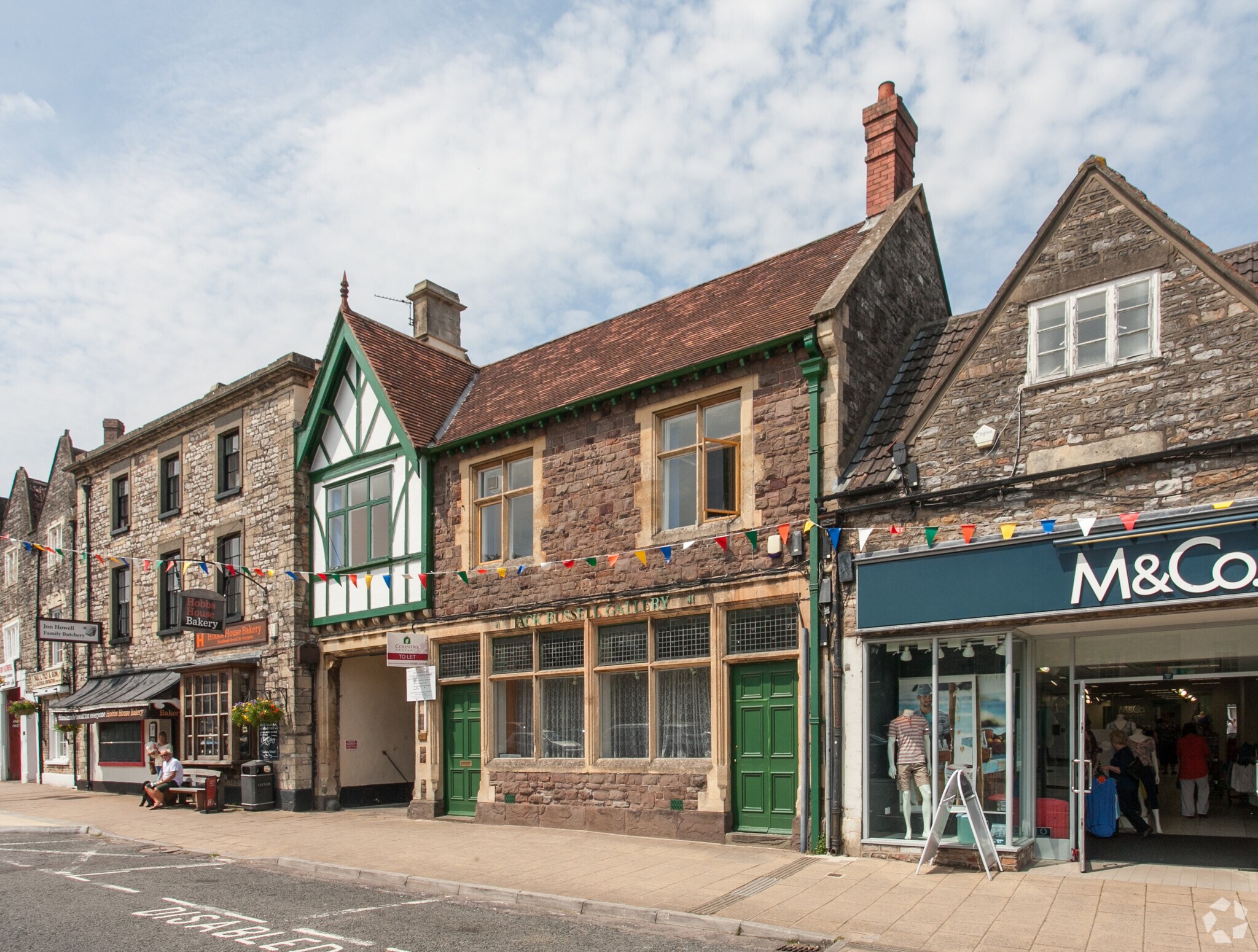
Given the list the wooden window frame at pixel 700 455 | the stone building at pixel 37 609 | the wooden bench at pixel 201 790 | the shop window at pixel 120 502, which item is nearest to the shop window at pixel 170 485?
the shop window at pixel 120 502

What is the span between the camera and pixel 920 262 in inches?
586

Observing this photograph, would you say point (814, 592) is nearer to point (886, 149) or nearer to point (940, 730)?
point (940, 730)

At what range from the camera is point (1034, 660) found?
35.4ft

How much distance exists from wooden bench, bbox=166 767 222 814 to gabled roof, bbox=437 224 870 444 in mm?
7323

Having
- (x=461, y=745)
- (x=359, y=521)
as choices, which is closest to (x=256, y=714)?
(x=359, y=521)

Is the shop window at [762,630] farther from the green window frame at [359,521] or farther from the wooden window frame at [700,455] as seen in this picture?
the green window frame at [359,521]

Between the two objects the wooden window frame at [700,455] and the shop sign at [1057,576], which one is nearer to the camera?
the shop sign at [1057,576]

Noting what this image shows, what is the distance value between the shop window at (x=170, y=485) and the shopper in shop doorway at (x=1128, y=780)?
18.0m

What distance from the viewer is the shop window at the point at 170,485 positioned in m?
22.0

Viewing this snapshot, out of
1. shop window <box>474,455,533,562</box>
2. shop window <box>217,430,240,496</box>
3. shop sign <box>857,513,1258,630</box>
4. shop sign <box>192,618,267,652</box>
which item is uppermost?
shop window <box>217,430,240,496</box>

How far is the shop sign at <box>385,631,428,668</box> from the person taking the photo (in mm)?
15609

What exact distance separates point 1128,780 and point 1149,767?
0.52m

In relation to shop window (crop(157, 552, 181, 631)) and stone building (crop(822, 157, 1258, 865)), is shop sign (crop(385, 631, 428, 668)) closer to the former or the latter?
stone building (crop(822, 157, 1258, 865))

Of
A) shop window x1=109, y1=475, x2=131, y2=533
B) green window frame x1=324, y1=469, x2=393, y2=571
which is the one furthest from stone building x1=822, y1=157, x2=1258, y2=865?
shop window x1=109, y1=475, x2=131, y2=533
